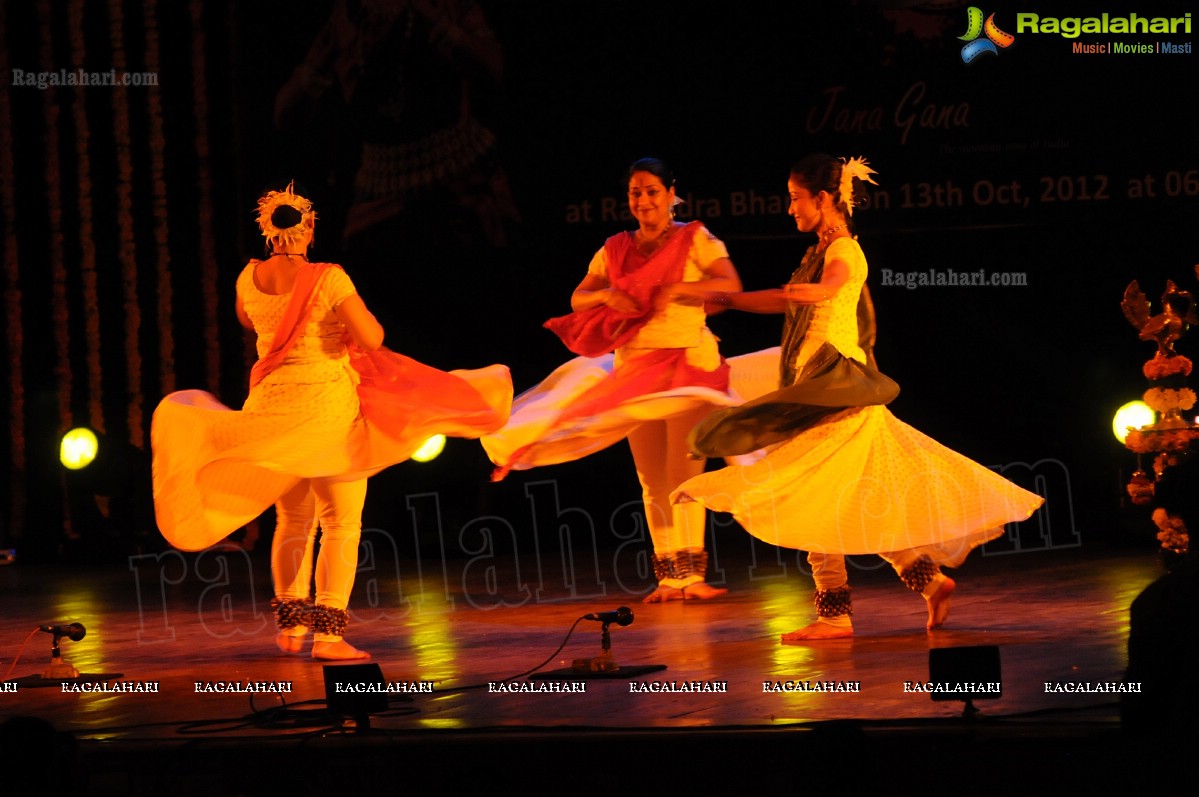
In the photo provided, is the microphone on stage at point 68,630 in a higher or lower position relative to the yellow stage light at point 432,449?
lower

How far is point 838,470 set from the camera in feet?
19.3

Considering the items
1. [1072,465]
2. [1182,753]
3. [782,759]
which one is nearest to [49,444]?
[1072,465]

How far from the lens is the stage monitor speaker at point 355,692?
4.41 meters

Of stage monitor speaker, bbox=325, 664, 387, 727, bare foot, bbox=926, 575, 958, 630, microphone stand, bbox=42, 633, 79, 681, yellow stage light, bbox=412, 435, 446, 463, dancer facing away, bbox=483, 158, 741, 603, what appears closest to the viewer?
stage monitor speaker, bbox=325, 664, 387, 727

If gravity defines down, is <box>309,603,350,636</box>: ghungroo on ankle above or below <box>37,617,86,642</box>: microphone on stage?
below

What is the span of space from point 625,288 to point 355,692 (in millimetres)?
3149

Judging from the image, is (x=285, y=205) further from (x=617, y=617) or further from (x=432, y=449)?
(x=432, y=449)

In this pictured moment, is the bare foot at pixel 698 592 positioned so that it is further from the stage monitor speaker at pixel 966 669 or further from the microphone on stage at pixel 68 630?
the stage monitor speaker at pixel 966 669

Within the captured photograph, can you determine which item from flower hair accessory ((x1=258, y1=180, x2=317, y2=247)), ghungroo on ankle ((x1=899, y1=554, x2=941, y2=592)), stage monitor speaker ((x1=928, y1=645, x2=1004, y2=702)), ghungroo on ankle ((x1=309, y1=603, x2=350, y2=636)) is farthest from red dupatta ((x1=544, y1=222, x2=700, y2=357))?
stage monitor speaker ((x1=928, y1=645, x2=1004, y2=702))

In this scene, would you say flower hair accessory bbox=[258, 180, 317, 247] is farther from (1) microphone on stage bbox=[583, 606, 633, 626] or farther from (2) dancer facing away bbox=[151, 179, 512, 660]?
(1) microphone on stage bbox=[583, 606, 633, 626]

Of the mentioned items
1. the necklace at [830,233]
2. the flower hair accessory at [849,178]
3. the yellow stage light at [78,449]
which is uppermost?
the flower hair accessory at [849,178]

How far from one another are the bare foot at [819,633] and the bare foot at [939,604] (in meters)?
0.33

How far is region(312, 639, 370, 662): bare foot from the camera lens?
19.1 feet

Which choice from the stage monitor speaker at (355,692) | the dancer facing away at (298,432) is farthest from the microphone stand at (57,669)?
the stage monitor speaker at (355,692)
